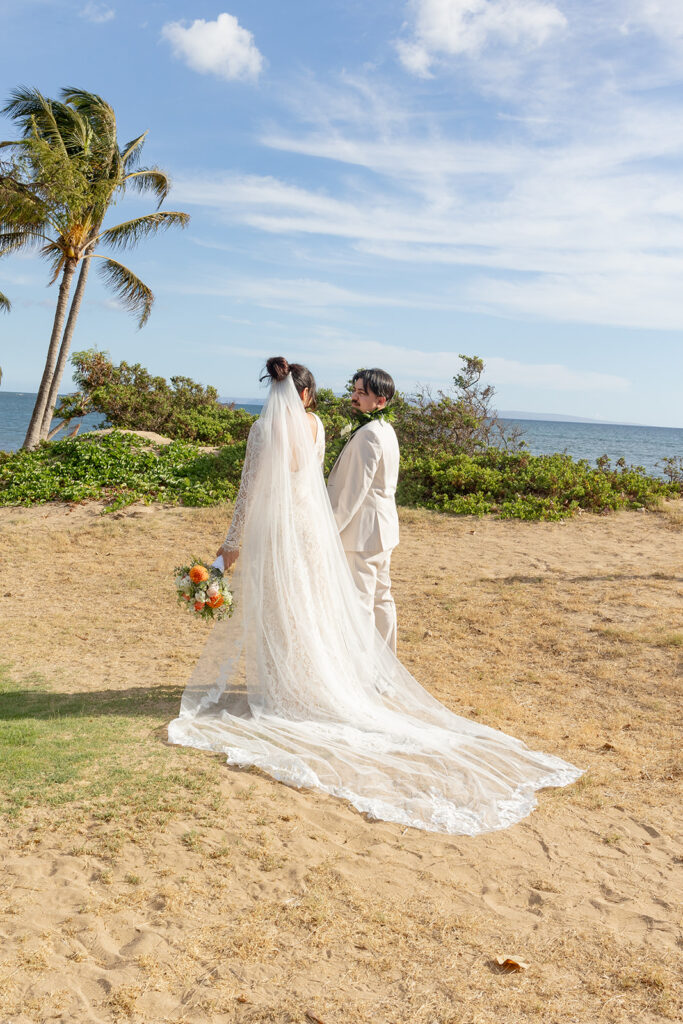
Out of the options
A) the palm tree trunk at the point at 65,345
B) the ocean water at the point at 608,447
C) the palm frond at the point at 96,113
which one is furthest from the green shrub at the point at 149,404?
the ocean water at the point at 608,447

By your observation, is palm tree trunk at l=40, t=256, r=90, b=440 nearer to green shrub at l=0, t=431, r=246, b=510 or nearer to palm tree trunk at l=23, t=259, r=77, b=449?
palm tree trunk at l=23, t=259, r=77, b=449

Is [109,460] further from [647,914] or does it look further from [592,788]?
[647,914]

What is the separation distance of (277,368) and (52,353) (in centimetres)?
1398

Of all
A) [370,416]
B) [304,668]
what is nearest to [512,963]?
[304,668]

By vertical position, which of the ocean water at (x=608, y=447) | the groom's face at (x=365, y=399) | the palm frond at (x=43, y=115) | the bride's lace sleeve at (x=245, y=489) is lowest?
the bride's lace sleeve at (x=245, y=489)

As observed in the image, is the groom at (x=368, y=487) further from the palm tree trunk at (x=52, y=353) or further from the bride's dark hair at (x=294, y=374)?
the palm tree trunk at (x=52, y=353)

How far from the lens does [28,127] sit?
55.6 ft

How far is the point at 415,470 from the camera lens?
1456 cm

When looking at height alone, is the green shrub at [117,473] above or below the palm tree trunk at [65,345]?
below

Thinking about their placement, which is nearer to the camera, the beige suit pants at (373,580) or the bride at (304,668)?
the bride at (304,668)

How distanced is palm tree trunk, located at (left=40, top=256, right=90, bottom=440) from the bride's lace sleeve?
44.5ft

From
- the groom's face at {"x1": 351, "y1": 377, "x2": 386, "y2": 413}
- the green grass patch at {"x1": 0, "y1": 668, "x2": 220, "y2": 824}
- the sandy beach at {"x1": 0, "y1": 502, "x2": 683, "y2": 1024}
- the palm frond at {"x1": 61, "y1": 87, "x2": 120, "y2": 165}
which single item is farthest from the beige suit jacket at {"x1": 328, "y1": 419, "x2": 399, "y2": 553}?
the palm frond at {"x1": 61, "y1": 87, "x2": 120, "y2": 165}

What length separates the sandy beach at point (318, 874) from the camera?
269 cm

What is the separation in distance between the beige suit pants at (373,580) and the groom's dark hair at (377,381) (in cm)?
112
